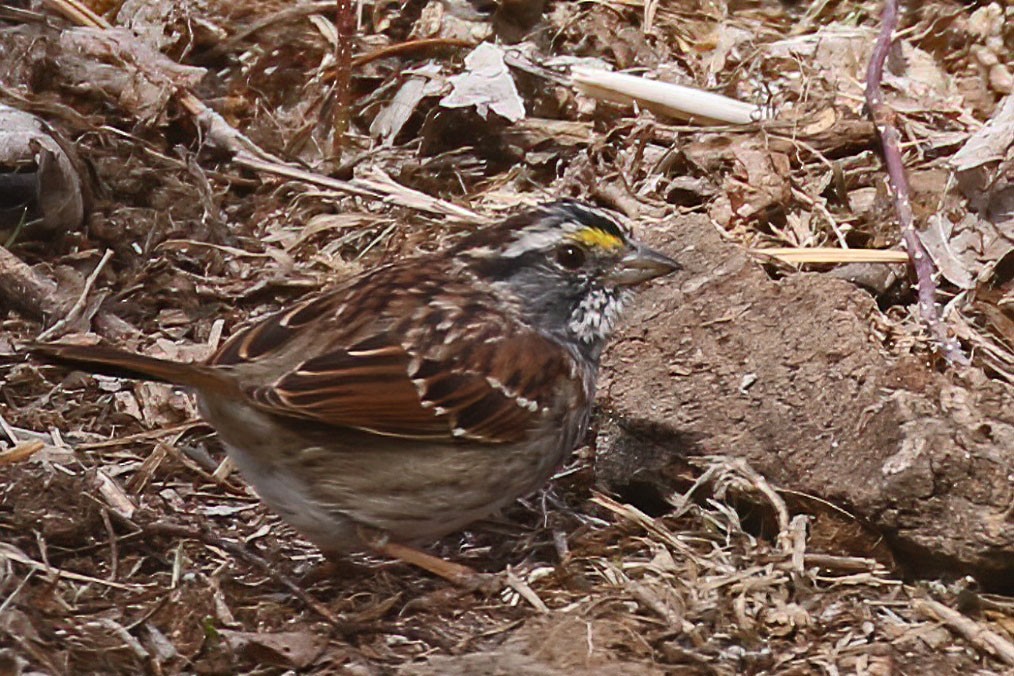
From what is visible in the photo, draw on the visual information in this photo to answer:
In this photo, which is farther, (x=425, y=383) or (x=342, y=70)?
(x=342, y=70)

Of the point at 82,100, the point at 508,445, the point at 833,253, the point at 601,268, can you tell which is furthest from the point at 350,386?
the point at 82,100

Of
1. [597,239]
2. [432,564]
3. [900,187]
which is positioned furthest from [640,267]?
[900,187]

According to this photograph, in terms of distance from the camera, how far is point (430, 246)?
209 inches

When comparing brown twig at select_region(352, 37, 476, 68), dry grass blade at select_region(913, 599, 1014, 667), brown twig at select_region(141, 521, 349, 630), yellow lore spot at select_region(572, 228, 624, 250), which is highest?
yellow lore spot at select_region(572, 228, 624, 250)

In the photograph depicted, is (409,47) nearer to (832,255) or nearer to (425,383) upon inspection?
(832,255)

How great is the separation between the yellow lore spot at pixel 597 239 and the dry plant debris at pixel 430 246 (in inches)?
23.8

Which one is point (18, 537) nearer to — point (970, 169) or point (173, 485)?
point (173, 485)

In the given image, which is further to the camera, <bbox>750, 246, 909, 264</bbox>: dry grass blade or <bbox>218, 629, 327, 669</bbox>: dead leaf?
<bbox>750, 246, 909, 264</bbox>: dry grass blade

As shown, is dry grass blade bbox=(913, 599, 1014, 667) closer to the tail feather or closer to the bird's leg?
the bird's leg

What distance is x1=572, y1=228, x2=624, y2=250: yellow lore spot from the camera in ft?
13.9

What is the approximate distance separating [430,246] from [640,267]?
1.20 metres

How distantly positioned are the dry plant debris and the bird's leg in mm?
50

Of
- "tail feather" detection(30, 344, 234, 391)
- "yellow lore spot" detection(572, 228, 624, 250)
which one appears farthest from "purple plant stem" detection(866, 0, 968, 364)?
"tail feather" detection(30, 344, 234, 391)

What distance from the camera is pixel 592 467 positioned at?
14.8 ft
